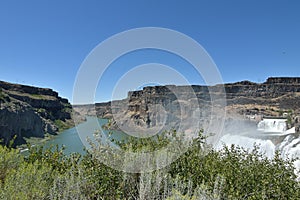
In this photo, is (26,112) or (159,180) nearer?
(159,180)

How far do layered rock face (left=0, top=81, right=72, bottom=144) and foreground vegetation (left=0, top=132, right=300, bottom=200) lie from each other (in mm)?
31962

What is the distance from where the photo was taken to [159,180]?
195 inches

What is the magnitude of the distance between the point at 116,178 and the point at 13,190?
2.12m

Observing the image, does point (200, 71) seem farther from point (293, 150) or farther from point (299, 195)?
point (293, 150)

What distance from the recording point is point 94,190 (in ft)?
17.0

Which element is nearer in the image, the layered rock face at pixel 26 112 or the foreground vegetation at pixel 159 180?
the foreground vegetation at pixel 159 180

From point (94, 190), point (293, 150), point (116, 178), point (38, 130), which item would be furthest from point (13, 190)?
point (38, 130)

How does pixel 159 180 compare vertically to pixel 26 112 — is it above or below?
below

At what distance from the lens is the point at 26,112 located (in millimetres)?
90250

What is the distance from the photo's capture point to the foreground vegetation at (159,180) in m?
4.52

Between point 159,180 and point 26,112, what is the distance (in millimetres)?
97151

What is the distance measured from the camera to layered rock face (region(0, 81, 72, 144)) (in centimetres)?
7338

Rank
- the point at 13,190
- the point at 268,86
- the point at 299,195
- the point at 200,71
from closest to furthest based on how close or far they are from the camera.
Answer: the point at 13,190, the point at 299,195, the point at 200,71, the point at 268,86

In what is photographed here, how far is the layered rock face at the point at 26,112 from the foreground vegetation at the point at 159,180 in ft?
105
